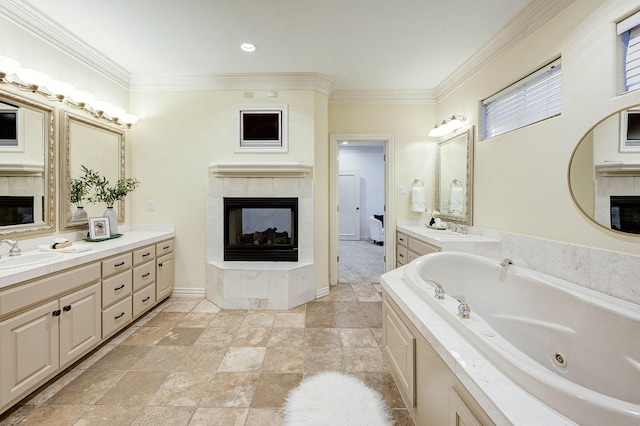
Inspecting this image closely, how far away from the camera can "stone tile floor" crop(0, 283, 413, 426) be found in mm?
1503

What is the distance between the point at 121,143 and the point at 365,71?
2.98 m

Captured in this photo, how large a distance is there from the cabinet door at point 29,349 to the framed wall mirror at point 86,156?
1.05 metres

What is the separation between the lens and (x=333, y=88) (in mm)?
3473

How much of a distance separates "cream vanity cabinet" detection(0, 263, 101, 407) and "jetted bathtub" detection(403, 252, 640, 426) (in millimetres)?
2308

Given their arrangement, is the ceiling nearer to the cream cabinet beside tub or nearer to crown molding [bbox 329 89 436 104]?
crown molding [bbox 329 89 436 104]

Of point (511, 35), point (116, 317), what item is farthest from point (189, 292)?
point (511, 35)

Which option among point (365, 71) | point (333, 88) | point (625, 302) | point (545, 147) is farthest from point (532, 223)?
point (333, 88)

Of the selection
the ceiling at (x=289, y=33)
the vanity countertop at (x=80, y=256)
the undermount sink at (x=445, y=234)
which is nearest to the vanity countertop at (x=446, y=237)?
the undermount sink at (x=445, y=234)

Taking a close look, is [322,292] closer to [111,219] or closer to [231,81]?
[111,219]

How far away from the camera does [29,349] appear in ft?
5.11

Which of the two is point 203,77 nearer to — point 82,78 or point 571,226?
point 82,78

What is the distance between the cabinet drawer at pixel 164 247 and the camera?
9.55 feet

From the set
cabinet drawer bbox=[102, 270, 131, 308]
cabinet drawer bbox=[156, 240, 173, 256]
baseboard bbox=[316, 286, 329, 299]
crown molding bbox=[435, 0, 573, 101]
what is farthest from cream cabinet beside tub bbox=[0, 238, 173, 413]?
crown molding bbox=[435, 0, 573, 101]

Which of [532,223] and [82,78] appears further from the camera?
[82,78]
